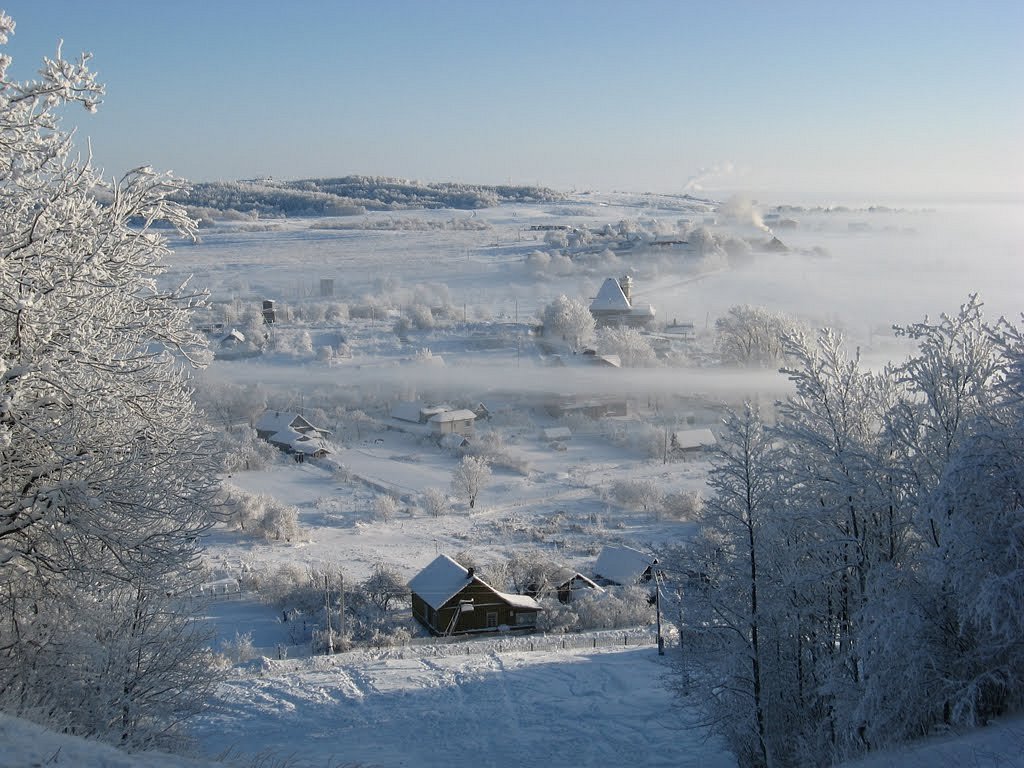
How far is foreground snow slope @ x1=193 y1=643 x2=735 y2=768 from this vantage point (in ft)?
22.9

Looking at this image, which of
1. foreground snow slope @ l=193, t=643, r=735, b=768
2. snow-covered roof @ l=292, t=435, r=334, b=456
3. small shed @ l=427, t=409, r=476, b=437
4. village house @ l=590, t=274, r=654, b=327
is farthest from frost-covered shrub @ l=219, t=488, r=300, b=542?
village house @ l=590, t=274, r=654, b=327

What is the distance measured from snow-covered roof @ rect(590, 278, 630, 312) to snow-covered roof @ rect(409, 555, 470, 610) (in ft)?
71.9

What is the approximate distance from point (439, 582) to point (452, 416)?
1074cm

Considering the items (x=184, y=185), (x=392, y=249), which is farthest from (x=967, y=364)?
(x=392, y=249)

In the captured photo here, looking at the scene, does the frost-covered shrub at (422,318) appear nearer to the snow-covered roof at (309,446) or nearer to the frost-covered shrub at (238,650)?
the snow-covered roof at (309,446)

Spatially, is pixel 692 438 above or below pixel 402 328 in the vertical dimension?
below

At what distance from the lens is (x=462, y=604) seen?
12.0m

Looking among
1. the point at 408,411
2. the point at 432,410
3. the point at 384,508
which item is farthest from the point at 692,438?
the point at 384,508

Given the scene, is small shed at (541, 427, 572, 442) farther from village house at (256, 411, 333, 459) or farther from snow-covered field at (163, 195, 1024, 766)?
village house at (256, 411, 333, 459)

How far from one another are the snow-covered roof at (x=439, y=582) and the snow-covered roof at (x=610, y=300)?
71.9ft

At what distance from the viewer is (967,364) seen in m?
5.43

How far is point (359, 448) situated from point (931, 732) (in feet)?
61.6

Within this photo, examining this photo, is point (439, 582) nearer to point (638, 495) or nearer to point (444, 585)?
point (444, 585)

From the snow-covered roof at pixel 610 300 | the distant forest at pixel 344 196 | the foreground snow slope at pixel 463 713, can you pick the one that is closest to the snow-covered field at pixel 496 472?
the foreground snow slope at pixel 463 713
